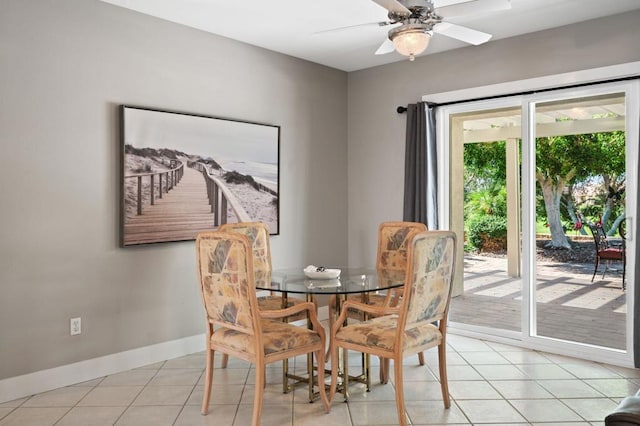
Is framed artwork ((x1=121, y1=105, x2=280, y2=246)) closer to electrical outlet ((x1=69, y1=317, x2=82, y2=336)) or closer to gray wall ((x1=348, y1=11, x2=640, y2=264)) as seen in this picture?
electrical outlet ((x1=69, y1=317, x2=82, y2=336))

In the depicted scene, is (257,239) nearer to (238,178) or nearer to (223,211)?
(223,211)

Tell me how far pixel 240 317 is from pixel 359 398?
39.7 inches

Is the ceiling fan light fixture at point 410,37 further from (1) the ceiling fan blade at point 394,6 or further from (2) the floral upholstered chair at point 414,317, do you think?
(2) the floral upholstered chair at point 414,317

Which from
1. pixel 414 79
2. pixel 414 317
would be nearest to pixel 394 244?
pixel 414 317

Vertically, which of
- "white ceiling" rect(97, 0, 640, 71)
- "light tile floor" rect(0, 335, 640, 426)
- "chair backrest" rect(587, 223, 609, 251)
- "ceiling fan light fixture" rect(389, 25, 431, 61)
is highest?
"white ceiling" rect(97, 0, 640, 71)

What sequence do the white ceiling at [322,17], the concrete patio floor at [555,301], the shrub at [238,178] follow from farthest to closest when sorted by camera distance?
the shrub at [238,178] → the concrete patio floor at [555,301] → the white ceiling at [322,17]

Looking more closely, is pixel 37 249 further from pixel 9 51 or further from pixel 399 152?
pixel 399 152

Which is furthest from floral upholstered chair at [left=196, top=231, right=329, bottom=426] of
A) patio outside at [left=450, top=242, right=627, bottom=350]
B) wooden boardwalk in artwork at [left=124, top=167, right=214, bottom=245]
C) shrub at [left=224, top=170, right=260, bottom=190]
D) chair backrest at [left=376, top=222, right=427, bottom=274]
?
patio outside at [left=450, top=242, right=627, bottom=350]

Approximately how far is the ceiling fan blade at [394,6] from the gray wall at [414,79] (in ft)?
6.50

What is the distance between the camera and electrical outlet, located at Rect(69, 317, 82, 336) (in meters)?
3.49

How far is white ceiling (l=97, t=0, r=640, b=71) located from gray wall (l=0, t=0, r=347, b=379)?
21cm

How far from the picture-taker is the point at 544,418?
2.92 metres

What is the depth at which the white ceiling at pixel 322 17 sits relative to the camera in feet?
12.0

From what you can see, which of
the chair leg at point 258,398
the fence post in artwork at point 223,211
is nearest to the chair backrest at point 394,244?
the fence post in artwork at point 223,211
